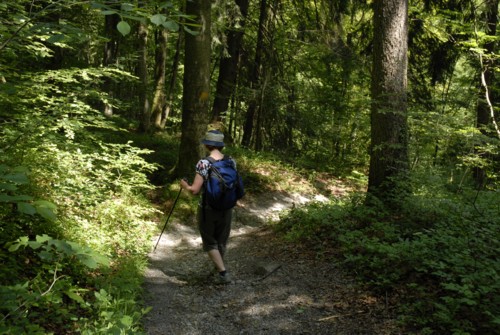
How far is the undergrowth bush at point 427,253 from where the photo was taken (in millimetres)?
3600

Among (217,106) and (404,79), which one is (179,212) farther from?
(217,106)

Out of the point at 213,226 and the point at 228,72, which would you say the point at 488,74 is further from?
the point at 213,226

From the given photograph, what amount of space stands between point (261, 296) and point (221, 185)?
1546 millimetres

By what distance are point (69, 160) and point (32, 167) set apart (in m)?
0.79

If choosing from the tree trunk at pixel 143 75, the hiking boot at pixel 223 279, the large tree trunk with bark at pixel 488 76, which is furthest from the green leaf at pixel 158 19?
the tree trunk at pixel 143 75

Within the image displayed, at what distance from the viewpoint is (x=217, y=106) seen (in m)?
15.2

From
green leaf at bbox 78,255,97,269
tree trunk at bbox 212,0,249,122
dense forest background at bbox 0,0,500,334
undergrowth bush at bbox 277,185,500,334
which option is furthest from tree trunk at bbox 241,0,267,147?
green leaf at bbox 78,255,97,269

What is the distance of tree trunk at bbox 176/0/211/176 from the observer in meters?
9.20

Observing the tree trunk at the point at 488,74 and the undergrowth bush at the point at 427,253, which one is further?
the tree trunk at the point at 488,74

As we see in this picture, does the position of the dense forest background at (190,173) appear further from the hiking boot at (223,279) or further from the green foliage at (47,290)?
the hiking boot at (223,279)

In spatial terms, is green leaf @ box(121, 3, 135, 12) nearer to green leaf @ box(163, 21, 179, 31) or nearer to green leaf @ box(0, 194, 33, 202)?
green leaf @ box(163, 21, 179, 31)

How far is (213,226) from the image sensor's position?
549 cm

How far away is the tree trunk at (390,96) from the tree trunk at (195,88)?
161 inches

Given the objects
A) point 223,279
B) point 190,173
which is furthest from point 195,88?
point 223,279
